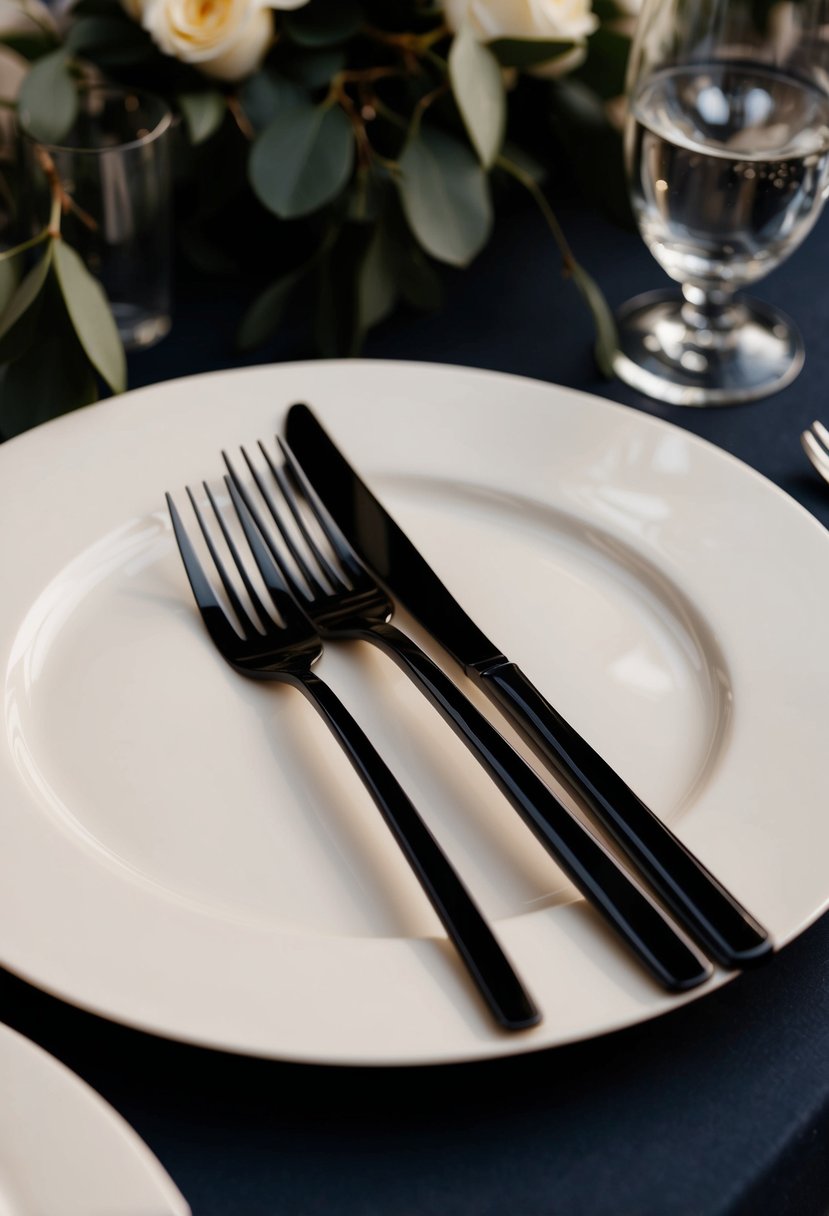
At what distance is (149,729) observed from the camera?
0.52 m

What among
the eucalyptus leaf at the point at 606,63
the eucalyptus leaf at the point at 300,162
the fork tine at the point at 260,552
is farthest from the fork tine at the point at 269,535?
the eucalyptus leaf at the point at 606,63

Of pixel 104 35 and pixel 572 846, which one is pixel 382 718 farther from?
pixel 104 35

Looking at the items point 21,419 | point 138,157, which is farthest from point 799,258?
point 21,419

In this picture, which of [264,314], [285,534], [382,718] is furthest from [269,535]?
[264,314]

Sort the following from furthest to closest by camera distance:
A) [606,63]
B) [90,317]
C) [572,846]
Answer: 1. [606,63]
2. [90,317]
3. [572,846]

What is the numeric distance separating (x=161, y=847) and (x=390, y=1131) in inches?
5.6

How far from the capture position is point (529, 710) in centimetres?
52

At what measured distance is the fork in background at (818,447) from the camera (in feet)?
2.40

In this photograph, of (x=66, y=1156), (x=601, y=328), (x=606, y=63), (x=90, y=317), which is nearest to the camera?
(x=66, y=1156)

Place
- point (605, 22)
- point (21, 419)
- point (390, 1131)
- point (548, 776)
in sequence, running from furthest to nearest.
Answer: point (605, 22) → point (21, 419) → point (548, 776) → point (390, 1131)

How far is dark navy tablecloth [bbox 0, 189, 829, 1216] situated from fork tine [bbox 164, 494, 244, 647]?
0.19 meters

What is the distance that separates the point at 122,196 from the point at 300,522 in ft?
0.99

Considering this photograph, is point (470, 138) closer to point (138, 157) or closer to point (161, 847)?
point (138, 157)

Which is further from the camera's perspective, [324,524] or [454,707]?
[324,524]
